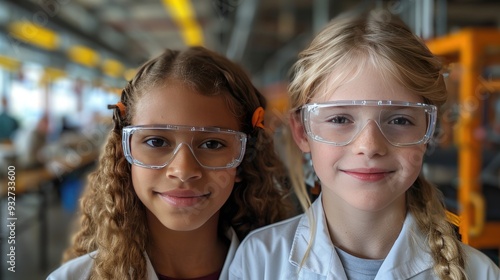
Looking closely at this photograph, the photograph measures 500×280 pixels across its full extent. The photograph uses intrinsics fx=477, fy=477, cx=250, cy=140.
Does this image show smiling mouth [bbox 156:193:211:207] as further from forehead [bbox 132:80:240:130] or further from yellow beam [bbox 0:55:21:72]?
yellow beam [bbox 0:55:21:72]

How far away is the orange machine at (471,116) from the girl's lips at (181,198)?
1.72 m

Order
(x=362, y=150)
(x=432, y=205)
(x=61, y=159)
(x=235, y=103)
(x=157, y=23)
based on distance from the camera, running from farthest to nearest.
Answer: (x=157, y=23), (x=61, y=159), (x=235, y=103), (x=432, y=205), (x=362, y=150)

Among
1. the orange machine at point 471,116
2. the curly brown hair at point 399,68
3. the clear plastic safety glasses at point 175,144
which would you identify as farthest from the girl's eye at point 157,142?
the orange machine at point 471,116

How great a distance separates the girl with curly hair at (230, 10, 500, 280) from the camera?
3.68ft

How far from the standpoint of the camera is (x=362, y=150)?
1.10m

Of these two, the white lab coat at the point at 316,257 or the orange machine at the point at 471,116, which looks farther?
the orange machine at the point at 471,116

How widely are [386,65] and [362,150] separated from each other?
0.22 m

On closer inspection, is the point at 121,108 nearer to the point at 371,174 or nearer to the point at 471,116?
the point at 371,174

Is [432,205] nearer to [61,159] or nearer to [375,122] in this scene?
[375,122]

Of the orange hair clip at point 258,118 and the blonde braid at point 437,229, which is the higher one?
the orange hair clip at point 258,118

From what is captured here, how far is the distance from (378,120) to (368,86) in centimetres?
9

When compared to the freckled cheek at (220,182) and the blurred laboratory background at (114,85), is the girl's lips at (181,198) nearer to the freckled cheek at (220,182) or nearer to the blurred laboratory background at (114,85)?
the freckled cheek at (220,182)

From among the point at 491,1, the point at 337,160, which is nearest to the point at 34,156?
the point at 337,160

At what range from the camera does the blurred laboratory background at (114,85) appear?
2.48 m
